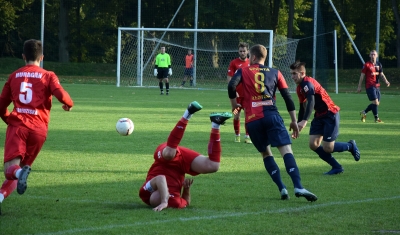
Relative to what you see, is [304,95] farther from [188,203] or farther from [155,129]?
[155,129]

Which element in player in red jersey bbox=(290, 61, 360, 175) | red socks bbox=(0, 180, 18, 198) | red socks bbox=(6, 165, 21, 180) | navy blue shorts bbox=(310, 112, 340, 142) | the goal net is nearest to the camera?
red socks bbox=(6, 165, 21, 180)

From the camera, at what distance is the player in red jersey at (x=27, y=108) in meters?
6.71

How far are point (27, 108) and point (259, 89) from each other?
261cm

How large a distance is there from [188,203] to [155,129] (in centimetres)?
825

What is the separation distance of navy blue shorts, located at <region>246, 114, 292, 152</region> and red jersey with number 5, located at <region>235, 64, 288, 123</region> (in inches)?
2.6

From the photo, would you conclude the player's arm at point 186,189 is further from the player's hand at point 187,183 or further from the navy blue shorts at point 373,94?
the navy blue shorts at point 373,94

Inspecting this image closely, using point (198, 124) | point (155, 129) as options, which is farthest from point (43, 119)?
point (198, 124)

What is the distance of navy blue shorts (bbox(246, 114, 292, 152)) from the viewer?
7.73m

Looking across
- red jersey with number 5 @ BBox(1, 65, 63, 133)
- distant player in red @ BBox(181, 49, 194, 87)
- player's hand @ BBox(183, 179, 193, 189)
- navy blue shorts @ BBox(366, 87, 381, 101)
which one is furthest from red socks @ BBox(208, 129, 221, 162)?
distant player in red @ BBox(181, 49, 194, 87)

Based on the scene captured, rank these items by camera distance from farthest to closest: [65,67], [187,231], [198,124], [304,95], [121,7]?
1. [121,7]
2. [65,67]
3. [198,124]
4. [304,95]
5. [187,231]

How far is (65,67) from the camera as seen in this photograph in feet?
159

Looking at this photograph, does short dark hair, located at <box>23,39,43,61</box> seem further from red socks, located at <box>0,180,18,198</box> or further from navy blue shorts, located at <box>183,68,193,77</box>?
navy blue shorts, located at <box>183,68,193,77</box>

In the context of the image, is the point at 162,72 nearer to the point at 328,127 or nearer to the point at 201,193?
the point at 328,127

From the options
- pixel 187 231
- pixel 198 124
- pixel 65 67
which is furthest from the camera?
pixel 65 67
